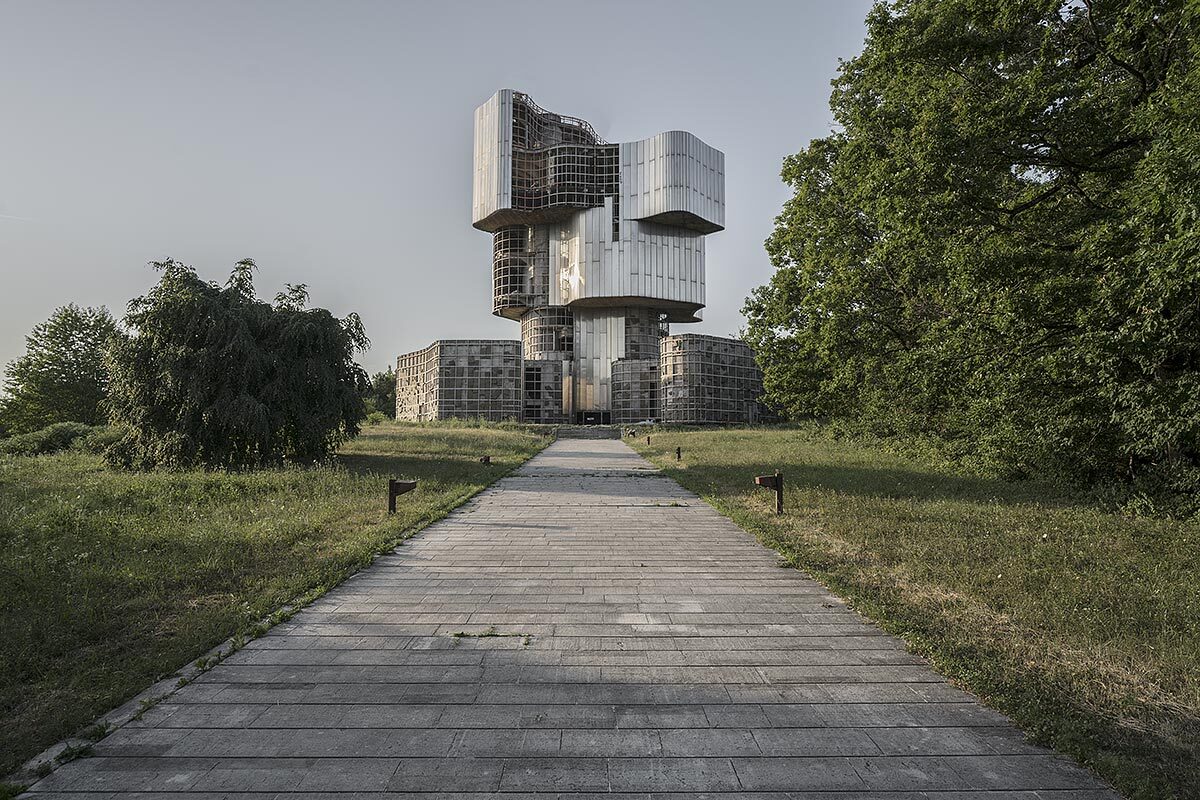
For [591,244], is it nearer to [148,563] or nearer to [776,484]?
[776,484]

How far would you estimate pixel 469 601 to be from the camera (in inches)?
235

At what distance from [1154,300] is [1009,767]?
313 inches

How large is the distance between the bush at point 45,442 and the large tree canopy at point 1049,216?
3143cm

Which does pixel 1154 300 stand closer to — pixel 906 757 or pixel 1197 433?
pixel 1197 433

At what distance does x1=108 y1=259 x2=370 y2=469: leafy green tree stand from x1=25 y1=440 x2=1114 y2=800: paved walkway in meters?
13.1

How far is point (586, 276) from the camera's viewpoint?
7200cm

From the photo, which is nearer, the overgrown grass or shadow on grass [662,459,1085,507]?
the overgrown grass

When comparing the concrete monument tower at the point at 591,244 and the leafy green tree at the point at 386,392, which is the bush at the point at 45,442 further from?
the leafy green tree at the point at 386,392

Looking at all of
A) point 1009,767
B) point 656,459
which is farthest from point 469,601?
point 656,459

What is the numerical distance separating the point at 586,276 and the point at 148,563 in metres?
66.7

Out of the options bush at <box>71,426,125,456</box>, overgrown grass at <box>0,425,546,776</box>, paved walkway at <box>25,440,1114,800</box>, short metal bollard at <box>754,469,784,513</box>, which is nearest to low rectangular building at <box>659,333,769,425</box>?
bush at <box>71,426,125,456</box>

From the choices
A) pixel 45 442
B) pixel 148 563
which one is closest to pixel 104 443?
pixel 45 442

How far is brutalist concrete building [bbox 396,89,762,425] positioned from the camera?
65.3 metres

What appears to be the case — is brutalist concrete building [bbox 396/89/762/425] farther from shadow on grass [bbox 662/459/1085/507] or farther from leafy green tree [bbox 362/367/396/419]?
shadow on grass [bbox 662/459/1085/507]
